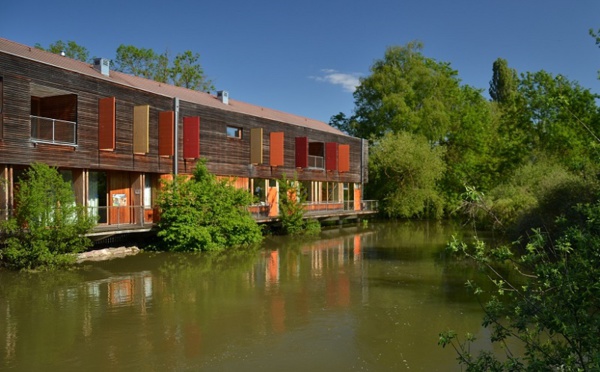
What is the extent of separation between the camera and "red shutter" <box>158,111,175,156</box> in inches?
832

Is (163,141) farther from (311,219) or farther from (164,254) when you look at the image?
(311,219)

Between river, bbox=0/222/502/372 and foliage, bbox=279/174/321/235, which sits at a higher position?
foliage, bbox=279/174/321/235

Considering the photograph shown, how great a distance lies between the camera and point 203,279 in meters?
14.6

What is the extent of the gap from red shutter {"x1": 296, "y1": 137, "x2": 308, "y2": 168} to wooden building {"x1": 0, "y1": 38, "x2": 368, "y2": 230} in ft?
0.18

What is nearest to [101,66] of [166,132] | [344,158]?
[166,132]

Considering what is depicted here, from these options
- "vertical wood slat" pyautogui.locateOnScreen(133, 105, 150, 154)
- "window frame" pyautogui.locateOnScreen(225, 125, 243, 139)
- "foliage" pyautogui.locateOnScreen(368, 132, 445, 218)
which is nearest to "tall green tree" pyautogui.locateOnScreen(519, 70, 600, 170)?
"foliage" pyautogui.locateOnScreen(368, 132, 445, 218)

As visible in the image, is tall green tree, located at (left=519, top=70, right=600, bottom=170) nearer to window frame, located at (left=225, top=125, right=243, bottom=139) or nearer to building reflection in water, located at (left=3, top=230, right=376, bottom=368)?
window frame, located at (left=225, top=125, right=243, bottom=139)

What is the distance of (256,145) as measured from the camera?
26.1 meters

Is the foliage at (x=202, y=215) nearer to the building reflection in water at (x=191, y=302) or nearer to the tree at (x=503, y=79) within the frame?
the building reflection in water at (x=191, y=302)

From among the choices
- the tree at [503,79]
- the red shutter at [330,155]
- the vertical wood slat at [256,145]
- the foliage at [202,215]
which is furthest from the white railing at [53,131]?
the tree at [503,79]

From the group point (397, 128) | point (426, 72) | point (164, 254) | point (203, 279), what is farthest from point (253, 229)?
point (426, 72)

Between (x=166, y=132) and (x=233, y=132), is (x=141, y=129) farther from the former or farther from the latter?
(x=233, y=132)

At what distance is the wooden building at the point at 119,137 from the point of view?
15.8 metres

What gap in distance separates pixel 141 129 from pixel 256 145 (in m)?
7.36
